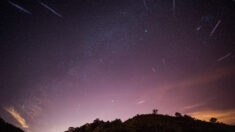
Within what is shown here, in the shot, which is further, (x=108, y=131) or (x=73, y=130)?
(x=73, y=130)

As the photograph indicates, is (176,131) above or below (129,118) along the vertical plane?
below

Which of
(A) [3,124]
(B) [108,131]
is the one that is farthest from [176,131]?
(A) [3,124]

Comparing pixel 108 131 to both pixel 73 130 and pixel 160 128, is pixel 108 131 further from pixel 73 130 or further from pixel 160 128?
pixel 73 130

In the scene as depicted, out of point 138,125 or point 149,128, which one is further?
point 138,125

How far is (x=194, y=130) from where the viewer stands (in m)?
13.0

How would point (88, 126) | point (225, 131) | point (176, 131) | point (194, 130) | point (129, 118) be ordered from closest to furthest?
point (176, 131)
point (194, 130)
point (225, 131)
point (88, 126)
point (129, 118)

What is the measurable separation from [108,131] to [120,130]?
1035 mm

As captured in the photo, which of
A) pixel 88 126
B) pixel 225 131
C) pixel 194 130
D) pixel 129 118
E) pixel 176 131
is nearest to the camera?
pixel 176 131

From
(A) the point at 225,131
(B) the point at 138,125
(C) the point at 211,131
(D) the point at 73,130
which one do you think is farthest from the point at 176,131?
(D) the point at 73,130

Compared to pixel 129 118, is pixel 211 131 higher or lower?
lower

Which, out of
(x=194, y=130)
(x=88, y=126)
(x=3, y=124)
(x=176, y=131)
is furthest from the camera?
(x=3, y=124)

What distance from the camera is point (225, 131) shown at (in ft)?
49.0

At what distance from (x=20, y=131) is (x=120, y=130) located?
19041 millimetres

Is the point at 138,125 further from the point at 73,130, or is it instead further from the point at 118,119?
the point at 73,130
